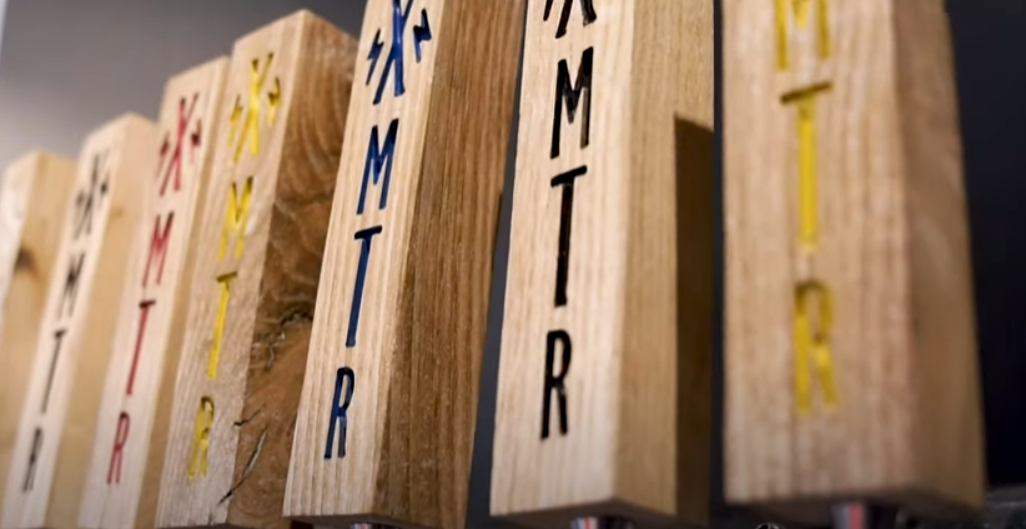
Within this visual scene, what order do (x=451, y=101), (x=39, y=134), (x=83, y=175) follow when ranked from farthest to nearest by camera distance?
(x=39, y=134), (x=83, y=175), (x=451, y=101)

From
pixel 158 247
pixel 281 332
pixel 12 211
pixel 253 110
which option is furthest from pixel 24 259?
pixel 281 332

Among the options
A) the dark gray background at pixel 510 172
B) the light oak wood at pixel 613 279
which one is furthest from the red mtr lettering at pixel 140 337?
the light oak wood at pixel 613 279

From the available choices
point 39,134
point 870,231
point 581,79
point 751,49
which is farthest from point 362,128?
point 39,134

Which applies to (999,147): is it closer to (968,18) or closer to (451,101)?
(968,18)

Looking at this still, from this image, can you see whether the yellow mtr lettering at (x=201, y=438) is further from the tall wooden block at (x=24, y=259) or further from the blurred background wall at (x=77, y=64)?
the blurred background wall at (x=77, y=64)

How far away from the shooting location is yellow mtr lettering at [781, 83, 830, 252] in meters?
0.71

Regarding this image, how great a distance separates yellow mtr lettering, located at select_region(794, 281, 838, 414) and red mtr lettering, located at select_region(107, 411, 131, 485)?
74 centimetres

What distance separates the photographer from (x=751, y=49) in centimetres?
77

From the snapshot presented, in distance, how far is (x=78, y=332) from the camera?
4.39 ft

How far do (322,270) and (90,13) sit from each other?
93cm

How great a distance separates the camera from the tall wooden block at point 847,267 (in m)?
0.65

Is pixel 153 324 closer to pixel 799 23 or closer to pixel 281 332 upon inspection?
pixel 281 332

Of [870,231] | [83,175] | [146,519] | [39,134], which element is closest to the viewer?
[870,231]

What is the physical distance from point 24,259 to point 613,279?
3.24 ft
